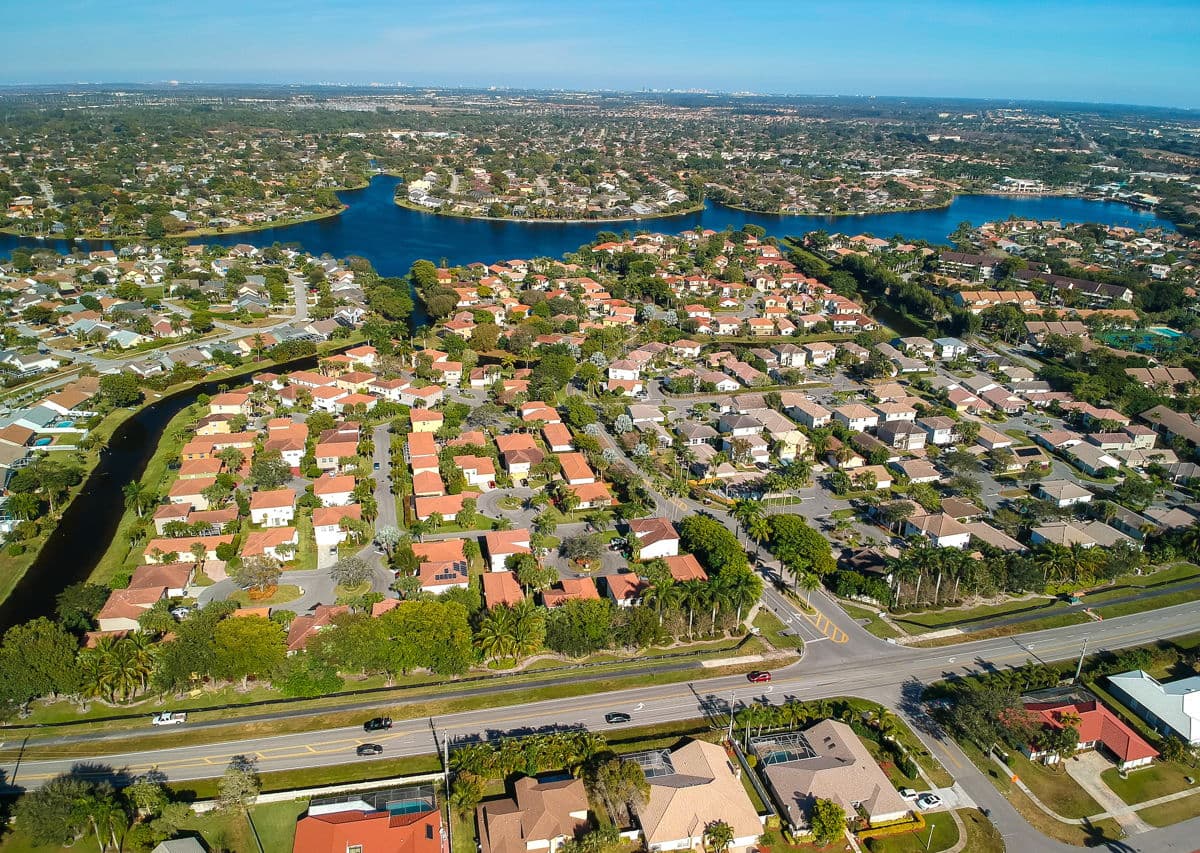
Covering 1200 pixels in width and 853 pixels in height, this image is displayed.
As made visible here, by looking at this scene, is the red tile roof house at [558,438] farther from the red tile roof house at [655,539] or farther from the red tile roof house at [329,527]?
the red tile roof house at [329,527]

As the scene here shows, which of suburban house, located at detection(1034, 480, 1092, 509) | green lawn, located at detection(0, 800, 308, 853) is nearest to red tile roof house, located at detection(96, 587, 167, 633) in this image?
green lawn, located at detection(0, 800, 308, 853)

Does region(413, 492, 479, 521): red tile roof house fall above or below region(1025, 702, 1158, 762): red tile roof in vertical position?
above

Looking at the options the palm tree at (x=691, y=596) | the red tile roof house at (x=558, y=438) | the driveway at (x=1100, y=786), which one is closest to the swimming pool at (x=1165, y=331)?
the driveway at (x=1100, y=786)

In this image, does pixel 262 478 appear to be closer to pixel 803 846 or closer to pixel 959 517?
pixel 803 846

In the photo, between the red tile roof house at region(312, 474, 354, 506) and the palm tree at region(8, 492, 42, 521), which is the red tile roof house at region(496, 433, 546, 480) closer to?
the red tile roof house at region(312, 474, 354, 506)

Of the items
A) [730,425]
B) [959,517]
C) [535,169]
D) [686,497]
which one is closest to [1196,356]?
[959,517]

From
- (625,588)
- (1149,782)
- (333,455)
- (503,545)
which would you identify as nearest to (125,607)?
(333,455)
